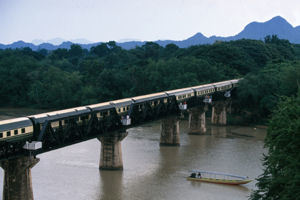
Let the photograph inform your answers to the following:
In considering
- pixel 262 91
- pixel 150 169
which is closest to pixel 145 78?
pixel 262 91

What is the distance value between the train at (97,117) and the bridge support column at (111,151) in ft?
5.20

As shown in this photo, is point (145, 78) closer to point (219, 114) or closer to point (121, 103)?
point (219, 114)

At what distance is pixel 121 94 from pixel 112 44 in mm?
97081

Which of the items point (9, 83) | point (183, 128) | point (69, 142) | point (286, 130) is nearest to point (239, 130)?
point (183, 128)

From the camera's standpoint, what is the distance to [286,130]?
25703 millimetres

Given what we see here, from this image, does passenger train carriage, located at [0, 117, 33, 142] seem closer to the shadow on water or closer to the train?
the train

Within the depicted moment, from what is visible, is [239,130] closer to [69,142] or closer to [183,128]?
[183,128]

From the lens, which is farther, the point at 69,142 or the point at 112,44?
the point at 112,44

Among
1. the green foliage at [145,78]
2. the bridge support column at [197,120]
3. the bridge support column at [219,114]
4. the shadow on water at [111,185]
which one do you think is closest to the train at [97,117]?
the shadow on water at [111,185]

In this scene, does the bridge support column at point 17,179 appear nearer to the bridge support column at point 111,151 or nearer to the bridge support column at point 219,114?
the bridge support column at point 111,151

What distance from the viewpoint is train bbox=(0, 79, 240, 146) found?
32.8 metres

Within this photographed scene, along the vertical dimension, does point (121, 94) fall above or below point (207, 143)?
above

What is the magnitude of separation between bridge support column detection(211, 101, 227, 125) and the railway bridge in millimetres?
9042

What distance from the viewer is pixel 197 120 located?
70.6m
